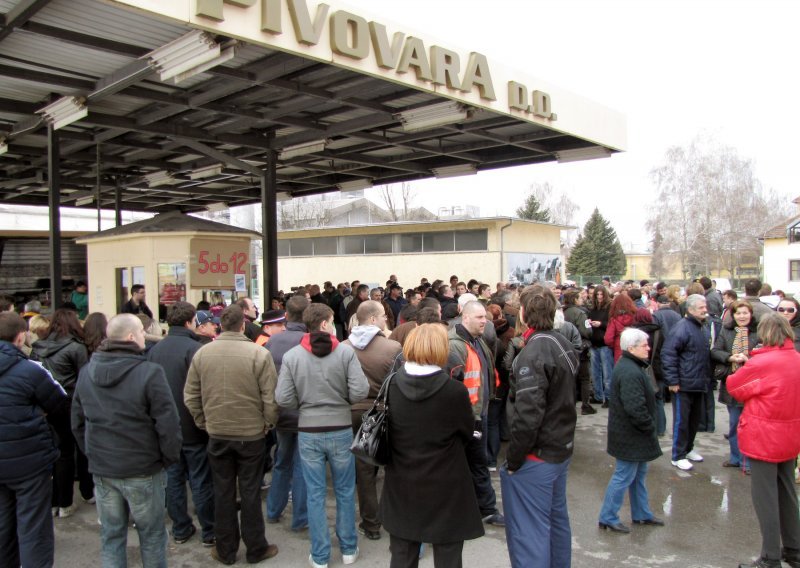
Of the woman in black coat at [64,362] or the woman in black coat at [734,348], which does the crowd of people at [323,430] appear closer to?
the woman in black coat at [64,362]

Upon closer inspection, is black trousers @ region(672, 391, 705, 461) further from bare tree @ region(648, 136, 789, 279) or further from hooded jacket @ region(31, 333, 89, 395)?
bare tree @ region(648, 136, 789, 279)

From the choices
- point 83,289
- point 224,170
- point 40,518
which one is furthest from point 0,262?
point 40,518

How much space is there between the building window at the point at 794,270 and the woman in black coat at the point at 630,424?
44.4 meters

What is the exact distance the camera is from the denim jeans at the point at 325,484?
4137 millimetres

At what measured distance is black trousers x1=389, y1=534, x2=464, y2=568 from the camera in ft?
10.2

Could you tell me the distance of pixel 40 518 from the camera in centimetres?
381

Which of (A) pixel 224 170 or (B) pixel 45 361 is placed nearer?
(B) pixel 45 361

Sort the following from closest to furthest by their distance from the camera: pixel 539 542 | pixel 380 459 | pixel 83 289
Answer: pixel 380 459, pixel 539 542, pixel 83 289

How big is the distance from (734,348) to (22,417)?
21.0 ft

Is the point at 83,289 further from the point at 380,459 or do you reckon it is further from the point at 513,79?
the point at 380,459

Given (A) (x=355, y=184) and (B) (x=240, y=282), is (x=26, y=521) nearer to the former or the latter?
(B) (x=240, y=282)

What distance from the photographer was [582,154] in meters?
11.1

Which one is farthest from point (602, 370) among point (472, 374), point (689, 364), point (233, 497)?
point (233, 497)

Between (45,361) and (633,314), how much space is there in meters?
6.92
